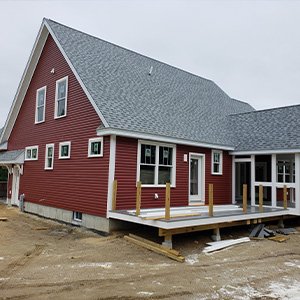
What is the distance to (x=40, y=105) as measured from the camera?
1519cm

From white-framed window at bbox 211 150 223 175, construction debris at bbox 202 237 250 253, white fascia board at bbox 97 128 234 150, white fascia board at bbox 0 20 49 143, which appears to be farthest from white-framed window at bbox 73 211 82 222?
white fascia board at bbox 0 20 49 143

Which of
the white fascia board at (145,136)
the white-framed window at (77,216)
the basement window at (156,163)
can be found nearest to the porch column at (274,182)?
the white fascia board at (145,136)

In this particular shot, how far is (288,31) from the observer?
1944 cm

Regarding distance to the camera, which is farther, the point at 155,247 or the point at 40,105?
the point at 40,105

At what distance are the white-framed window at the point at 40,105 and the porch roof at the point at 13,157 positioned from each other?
217 centimetres

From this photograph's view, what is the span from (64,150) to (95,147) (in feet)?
8.03

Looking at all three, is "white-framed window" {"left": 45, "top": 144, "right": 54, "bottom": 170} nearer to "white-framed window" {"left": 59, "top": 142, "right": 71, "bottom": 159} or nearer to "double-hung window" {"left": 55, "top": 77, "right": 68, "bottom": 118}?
"white-framed window" {"left": 59, "top": 142, "right": 71, "bottom": 159}

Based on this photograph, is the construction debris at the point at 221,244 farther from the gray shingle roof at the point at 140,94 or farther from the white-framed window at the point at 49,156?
the white-framed window at the point at 49,156

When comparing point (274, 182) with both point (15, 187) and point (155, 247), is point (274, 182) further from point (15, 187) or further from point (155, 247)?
point (15, 187)

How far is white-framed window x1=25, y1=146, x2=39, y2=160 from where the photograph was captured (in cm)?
1504

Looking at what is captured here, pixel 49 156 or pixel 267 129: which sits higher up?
pixel 267 129

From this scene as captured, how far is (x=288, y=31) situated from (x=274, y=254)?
1575 centimetres

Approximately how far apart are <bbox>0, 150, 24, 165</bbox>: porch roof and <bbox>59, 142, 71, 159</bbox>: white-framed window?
4024mm

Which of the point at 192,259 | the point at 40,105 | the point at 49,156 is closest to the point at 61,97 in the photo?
the point at 40,105
